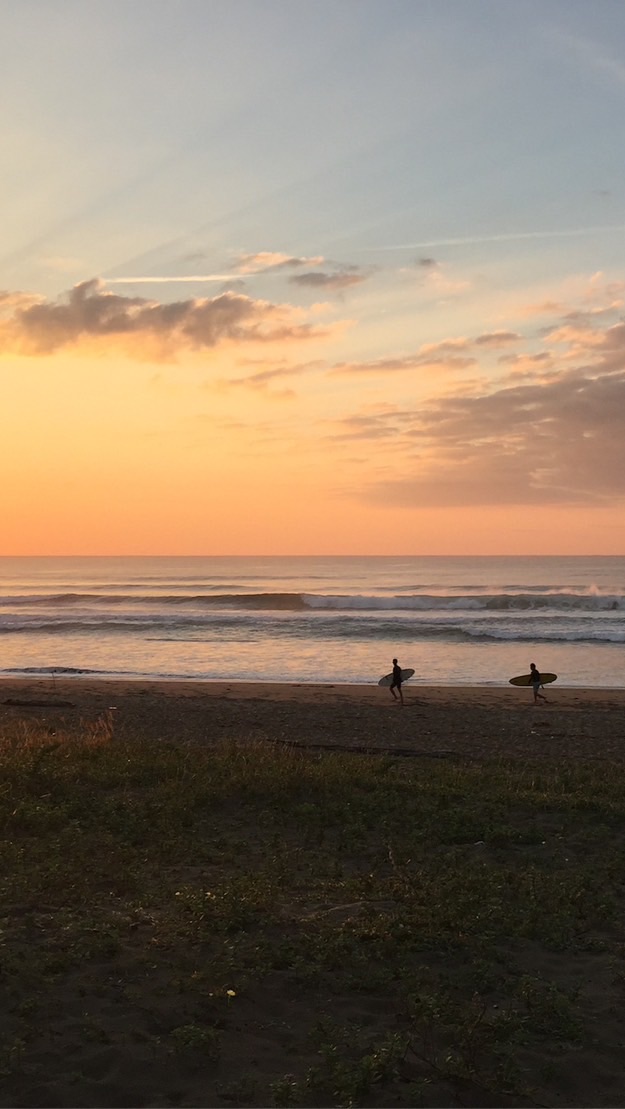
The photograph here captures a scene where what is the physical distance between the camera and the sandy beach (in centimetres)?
1911

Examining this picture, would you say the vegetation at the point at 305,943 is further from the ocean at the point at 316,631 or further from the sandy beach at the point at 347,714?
the ocean at the point at 316,631

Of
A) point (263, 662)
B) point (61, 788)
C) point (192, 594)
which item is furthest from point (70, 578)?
point (61, 788)

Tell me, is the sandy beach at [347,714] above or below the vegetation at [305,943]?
below

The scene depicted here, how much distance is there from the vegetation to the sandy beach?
6892 millimetres

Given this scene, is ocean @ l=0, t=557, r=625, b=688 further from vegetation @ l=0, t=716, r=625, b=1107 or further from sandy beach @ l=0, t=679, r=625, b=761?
vegetation @ l=0, t=716, r=625, b=1107

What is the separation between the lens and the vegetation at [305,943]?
16.6 ft

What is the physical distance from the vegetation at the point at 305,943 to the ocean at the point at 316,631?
2246cm

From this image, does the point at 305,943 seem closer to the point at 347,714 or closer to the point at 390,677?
the point at 347,714

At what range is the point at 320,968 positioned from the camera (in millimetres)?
6324

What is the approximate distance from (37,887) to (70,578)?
119 metres

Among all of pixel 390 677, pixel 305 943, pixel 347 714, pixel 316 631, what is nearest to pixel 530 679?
pixel 390 677

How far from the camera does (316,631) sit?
178ft

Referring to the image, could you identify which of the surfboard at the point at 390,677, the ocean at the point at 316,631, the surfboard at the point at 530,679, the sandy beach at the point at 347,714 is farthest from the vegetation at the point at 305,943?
the ocean at the point at 316,631

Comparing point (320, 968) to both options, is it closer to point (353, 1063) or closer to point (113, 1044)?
point (353, 1063)
